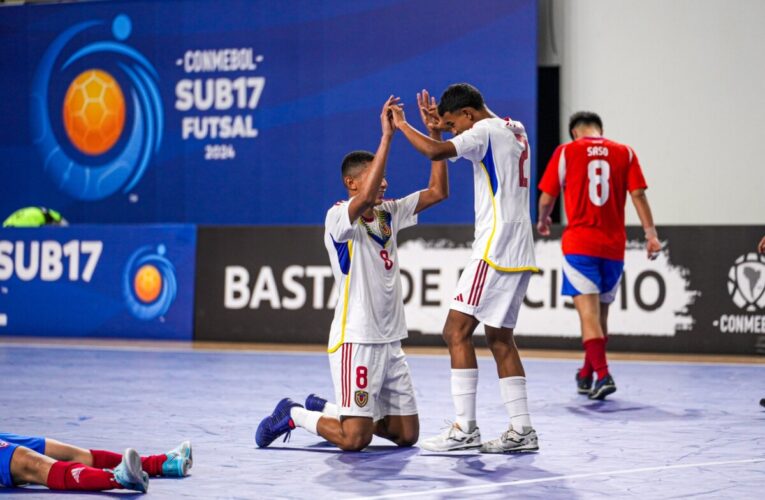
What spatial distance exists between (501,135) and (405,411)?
5.20ft

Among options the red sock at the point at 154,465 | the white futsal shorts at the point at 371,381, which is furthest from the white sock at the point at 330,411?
the red sock at the point at 154,465

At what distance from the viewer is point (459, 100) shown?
241 inches

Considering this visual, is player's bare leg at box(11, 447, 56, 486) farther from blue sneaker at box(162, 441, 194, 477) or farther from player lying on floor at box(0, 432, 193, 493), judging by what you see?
blue sneaker at box(162, 441, 194, 477)

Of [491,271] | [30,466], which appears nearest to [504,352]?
[491,271]

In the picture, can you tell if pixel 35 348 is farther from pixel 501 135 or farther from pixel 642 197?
pixel 501 135

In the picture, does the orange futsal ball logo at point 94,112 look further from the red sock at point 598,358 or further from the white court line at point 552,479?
the white court line at point 552,479

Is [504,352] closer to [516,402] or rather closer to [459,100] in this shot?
[516,402]

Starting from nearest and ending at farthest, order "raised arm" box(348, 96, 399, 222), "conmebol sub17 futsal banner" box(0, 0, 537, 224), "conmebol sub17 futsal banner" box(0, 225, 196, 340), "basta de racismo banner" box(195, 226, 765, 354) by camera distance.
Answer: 1. "raised arm" box(348, 96, 399, 222)
2. "basta de racismo banner" box(195, 226, 765, 354)
3. "conmebol sub17 futsal banner" box(0, 225, 196, 340)
4. "conmebol sub17 futsal banner" box(0, 0, 537, 224)

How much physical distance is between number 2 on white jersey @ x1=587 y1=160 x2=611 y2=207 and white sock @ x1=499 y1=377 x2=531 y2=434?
302 cm

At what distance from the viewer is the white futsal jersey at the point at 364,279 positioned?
5957mm

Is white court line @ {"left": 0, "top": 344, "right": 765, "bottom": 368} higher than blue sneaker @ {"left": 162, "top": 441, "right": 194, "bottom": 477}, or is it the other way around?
blue sneaker @ {"left": 162, "top": 441, "right": 194, "bottom": 477}

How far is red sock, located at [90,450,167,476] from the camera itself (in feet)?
16.1

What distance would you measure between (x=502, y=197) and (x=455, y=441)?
4.38ft

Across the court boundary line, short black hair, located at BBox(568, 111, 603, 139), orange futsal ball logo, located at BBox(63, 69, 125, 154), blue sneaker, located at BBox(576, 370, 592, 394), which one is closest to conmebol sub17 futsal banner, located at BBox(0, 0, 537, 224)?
orange futsal ball logo, located at BBox(63, 69, 125, 154)
